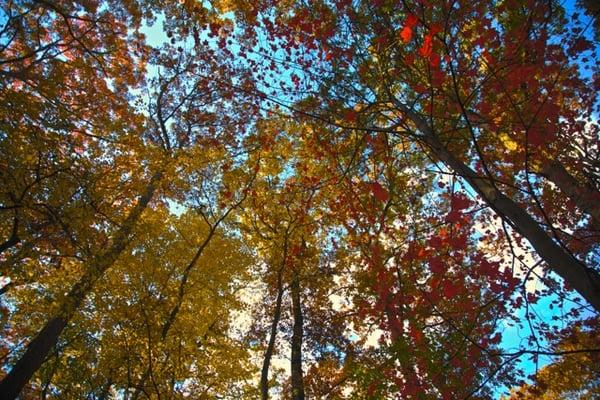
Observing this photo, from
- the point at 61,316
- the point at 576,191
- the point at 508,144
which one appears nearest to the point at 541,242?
the point at 576,191

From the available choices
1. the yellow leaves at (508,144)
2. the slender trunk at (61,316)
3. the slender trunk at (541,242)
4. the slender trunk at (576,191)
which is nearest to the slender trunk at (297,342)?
the slender trunk at (61,316)

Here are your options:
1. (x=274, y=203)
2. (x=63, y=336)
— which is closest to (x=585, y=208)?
(x=274, y=203)

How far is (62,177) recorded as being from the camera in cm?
536

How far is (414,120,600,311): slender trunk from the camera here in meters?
2.74

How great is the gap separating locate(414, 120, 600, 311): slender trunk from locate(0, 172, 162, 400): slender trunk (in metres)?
5.68

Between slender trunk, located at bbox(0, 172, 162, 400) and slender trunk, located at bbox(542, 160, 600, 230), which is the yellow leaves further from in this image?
slender trunk, located at bbox(0, 172, 162, 400)

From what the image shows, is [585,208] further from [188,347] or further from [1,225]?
[1,225]

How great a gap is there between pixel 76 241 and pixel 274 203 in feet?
19.6

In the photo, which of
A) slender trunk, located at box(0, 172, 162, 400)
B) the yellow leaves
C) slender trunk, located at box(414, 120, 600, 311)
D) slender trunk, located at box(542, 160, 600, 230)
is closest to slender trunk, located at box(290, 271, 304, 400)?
slender trunk, located at box(0, 172, 162, 400)

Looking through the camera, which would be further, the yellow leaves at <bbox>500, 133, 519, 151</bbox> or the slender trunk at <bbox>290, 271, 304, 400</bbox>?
the slender trunk at <bbox>290, 271, 304, 400</bbox>

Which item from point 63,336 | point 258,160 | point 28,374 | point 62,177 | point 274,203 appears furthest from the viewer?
point 274,203

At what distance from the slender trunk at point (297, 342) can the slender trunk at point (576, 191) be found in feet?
23.0

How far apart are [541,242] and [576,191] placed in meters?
4.67

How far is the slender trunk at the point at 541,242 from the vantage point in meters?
2.74
